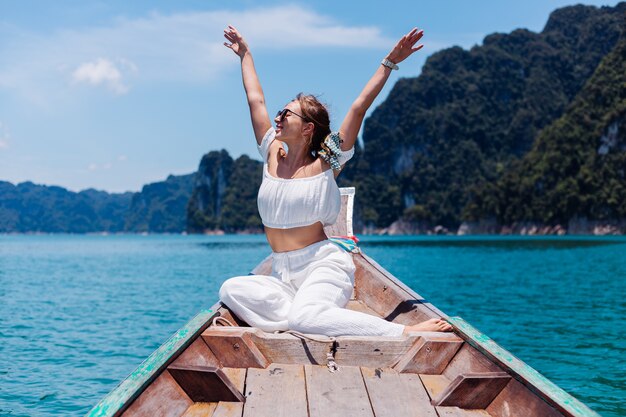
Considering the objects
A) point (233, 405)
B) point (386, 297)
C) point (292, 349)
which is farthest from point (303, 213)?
point (386, 297)

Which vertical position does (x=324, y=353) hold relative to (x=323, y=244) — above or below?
below

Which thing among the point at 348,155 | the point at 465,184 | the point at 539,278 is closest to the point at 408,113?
the point at 465,184

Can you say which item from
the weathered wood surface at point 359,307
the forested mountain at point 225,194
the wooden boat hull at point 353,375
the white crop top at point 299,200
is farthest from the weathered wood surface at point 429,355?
the forested mountain at point 225,194

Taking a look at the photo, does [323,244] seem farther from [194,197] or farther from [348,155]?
[194,197]

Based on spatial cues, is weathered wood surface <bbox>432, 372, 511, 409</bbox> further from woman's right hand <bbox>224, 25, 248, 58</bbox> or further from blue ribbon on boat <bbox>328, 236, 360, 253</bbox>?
woman's right hand <bbox>224, 25, 248, 58</bbox>

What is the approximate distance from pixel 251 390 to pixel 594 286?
17.6 meters

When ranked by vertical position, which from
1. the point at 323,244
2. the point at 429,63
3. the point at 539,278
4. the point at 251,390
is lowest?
the point at 539,278

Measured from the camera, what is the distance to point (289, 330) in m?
3.18

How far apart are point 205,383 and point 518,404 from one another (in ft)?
3.96

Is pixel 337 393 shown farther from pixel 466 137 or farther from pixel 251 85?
pixel 466 137

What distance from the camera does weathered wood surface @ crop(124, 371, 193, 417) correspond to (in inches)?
93.0

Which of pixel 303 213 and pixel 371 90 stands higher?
pixel 371 90

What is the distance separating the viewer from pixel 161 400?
8.14ft

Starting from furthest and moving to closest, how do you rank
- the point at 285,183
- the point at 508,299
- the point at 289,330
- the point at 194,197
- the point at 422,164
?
the point at 194,197
the point at 422,164
the point at 508,299
the point at 285,183
the point at 289,330
